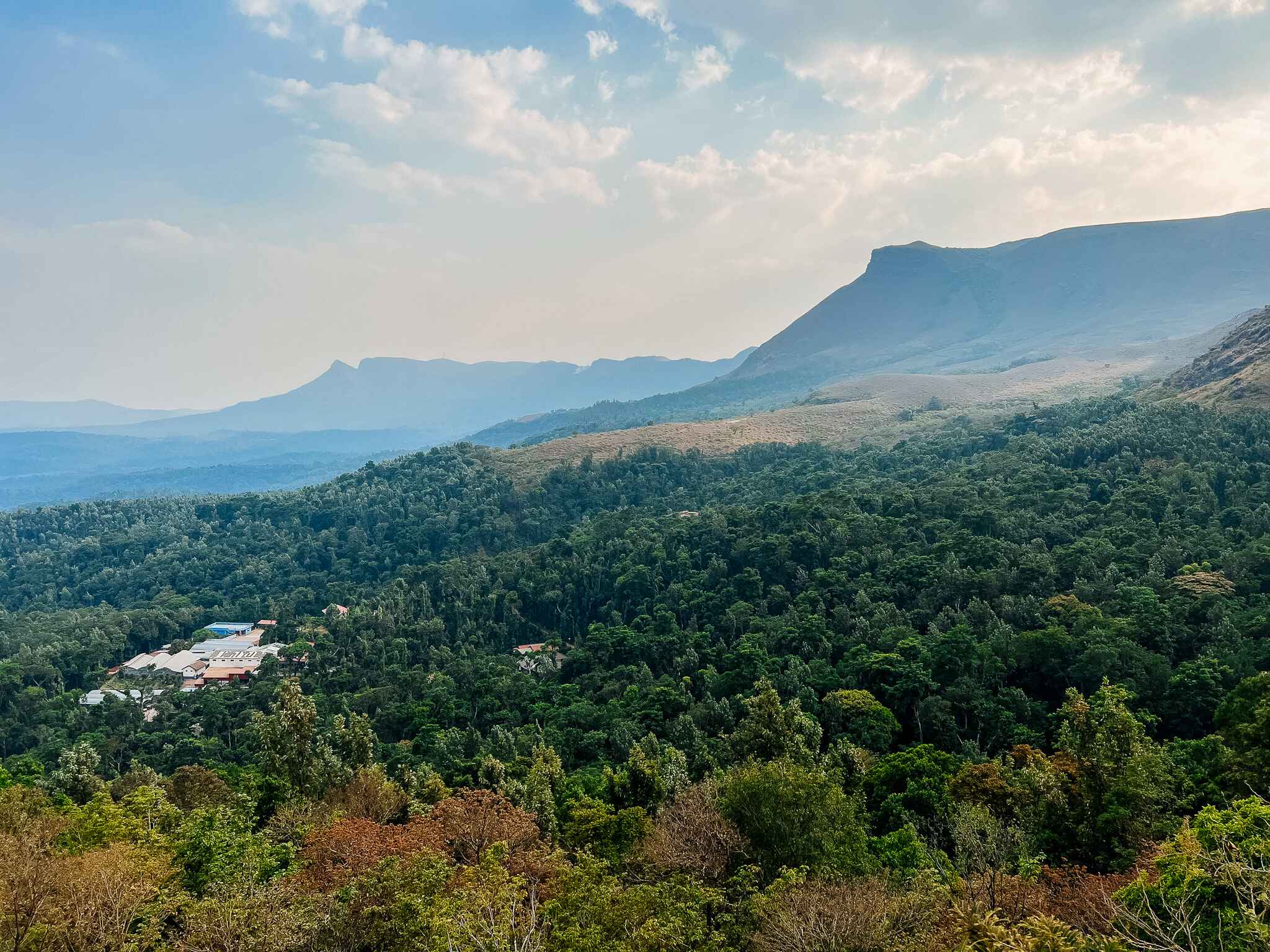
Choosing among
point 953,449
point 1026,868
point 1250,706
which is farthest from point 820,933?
point 953,449

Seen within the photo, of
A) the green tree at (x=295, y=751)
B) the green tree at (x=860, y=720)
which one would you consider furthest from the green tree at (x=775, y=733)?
the green tree at (x=295, y=751)

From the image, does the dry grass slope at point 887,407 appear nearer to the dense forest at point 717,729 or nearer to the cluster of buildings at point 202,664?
Result: the dense forest at point 717,729

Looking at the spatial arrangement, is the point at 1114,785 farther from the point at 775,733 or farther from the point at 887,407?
the point at 887,407

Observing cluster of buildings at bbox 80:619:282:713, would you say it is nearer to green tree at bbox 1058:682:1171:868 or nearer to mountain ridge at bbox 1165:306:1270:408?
green tree at bbox 1058:682:1171:868

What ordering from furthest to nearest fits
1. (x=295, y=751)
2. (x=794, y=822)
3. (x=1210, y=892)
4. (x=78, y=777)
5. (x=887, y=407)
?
(x=887, y=407)
(x=295, y=751)
(x=78, y=777)
(x=794, y=822)
(x=1210, y=892)

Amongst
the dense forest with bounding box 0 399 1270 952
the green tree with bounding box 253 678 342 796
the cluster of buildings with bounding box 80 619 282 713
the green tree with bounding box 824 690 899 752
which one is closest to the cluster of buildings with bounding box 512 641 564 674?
the dense forest with bounding box 0 399 1270 952

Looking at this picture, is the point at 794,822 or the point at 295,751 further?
the point at 295,751

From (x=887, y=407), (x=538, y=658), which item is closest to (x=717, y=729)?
(x=538, y=658)
